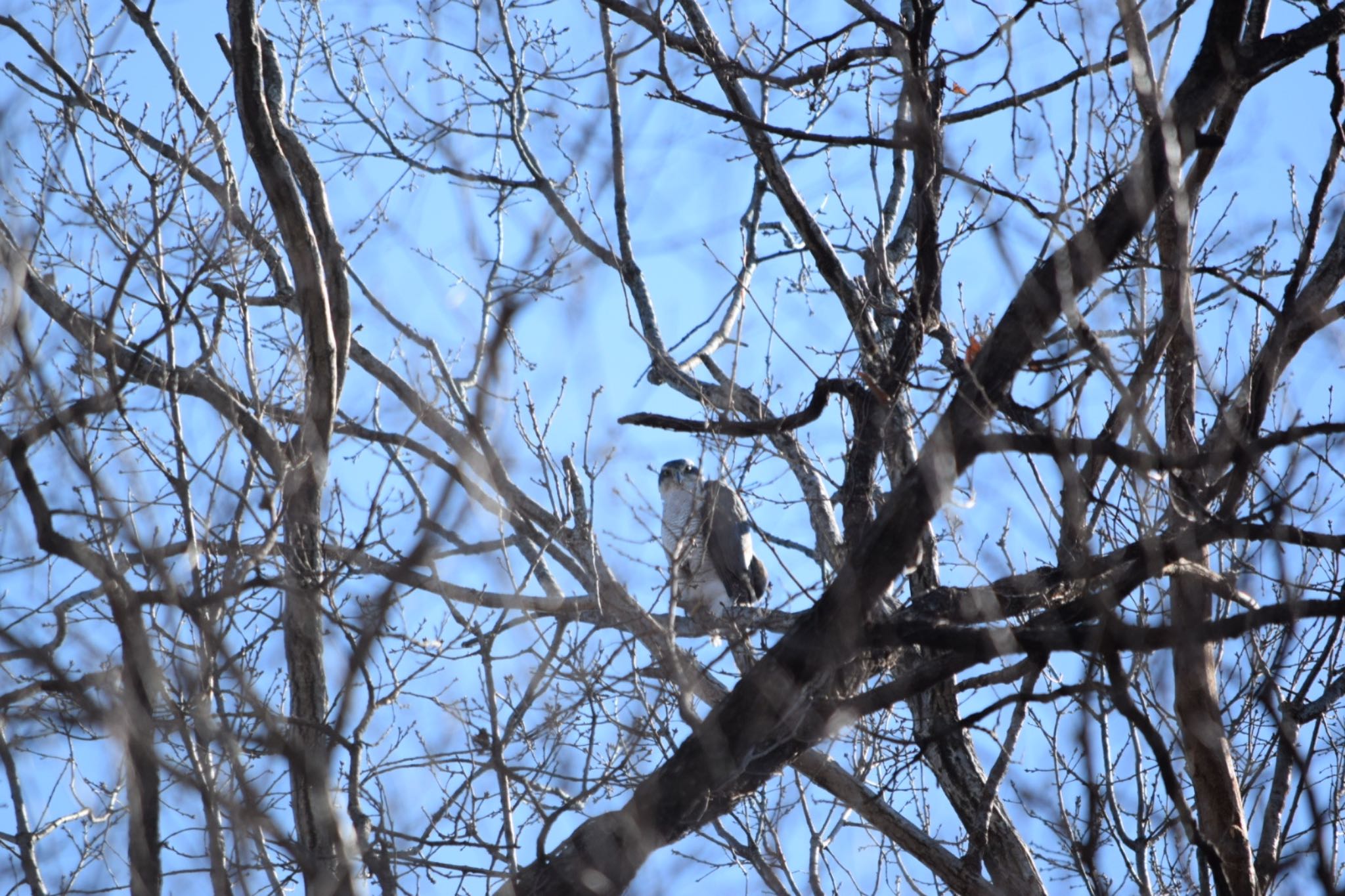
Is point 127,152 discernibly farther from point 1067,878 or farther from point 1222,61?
point 1067,878

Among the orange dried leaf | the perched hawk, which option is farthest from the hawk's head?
the orange dried leaf

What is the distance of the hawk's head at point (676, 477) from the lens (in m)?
8.80

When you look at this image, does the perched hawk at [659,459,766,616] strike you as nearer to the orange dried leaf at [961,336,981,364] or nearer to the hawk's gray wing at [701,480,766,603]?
the hawk's gray wing at [701,480,766,603]

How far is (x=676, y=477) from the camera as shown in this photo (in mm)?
8844

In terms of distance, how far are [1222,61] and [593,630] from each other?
8.07ft

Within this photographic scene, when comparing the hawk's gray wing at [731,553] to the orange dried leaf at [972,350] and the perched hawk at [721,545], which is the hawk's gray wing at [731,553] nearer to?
the perched hawk at [721,545]

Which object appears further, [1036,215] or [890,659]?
[890,659]

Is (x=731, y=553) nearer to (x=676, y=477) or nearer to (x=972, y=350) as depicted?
(x=676, y=477)

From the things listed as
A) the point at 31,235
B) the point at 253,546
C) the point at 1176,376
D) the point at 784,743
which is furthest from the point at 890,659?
the point at 31,235

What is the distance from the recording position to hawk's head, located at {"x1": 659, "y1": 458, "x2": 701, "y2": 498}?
8797mm

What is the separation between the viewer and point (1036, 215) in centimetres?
385

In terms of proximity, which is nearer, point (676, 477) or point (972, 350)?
point (972, 350)

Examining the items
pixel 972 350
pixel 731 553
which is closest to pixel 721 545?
pixel 731 553

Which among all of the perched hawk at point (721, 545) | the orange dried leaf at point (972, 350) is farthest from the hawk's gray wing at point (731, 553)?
the orange dried leaf at point (972, 350)
